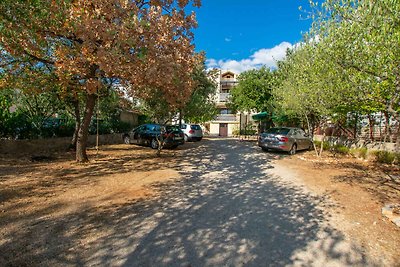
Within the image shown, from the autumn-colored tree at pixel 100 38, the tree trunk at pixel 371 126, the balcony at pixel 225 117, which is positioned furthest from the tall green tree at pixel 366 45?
the balcony at pixel 225 117

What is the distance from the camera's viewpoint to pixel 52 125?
12.8 m

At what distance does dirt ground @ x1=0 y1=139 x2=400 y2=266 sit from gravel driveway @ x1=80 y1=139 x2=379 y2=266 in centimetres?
41

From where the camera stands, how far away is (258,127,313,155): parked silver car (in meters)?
13.2

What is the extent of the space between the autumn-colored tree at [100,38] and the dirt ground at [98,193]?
115 inches

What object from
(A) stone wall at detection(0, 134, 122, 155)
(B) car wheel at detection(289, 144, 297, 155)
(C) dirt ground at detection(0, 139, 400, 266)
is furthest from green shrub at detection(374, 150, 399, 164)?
(A) stone wall at detection(0, 134, 122, 155)

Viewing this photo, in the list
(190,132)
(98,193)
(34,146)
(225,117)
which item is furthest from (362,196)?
(225,117)

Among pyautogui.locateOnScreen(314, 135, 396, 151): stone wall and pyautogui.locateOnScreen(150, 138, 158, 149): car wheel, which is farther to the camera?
pyautogui.locateOnScreen(150, 138, 158, 149): car wheel

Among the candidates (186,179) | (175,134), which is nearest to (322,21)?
(186,179)

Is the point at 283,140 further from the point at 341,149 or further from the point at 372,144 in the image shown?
the point at 372,144

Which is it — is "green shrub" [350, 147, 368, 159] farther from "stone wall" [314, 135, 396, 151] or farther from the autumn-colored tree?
the autumn-colored tree

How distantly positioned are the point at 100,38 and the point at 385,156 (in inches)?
505

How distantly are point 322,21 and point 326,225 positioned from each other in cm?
535

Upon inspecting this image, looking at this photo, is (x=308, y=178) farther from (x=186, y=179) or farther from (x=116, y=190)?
(x=116, y=190)

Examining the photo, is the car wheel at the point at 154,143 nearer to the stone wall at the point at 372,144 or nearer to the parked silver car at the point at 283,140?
the parked silver car at the point at 283,140
